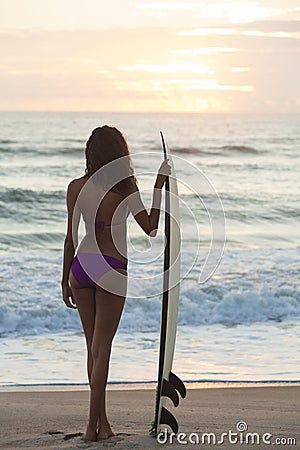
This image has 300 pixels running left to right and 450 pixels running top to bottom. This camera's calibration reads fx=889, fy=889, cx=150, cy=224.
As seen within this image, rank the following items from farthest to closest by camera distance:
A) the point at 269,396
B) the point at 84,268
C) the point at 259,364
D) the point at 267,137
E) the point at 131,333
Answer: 1. the point at 267,137
2. the point at 131,333
3. the point at 259,364
4. the point at 269,396
5. the point at 84,268

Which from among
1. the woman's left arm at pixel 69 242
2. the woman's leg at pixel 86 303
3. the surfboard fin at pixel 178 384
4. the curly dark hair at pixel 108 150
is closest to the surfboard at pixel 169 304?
the surfboard fin at pixel 178 384

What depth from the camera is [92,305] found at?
4340 millimetres

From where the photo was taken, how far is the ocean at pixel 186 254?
290 inches

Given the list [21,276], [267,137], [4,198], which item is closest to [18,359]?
[21,276]

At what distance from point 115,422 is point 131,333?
3910 mm

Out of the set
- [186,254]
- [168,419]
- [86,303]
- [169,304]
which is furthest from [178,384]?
[186,254]

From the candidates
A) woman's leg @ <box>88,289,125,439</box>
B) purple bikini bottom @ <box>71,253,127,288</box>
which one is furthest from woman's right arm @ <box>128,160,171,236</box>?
woman's leg @ <box>88,289,125,439</box>

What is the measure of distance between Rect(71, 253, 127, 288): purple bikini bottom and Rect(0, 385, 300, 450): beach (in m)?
0.83

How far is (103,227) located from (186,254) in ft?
35.4

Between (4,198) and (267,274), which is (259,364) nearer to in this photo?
(267,274)

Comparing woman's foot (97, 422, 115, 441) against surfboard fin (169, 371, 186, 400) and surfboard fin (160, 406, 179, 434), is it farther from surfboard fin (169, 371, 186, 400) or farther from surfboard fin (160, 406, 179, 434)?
surfboard fin (169, 371, 186, 400)

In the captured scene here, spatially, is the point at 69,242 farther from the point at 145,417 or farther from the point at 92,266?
the point at 145,417

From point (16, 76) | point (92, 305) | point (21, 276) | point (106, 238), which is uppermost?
point (16, 76)

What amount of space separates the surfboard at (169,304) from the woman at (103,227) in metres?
0.18
